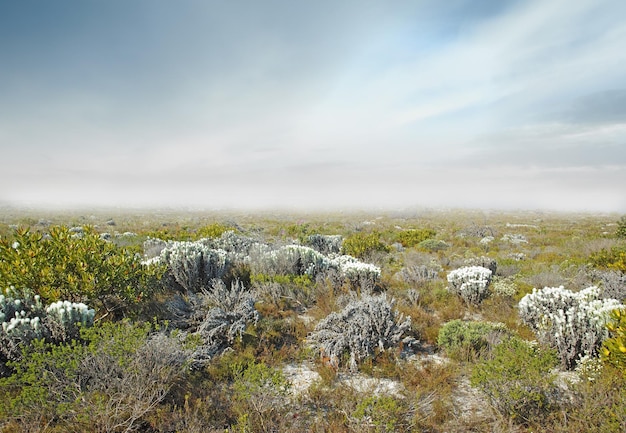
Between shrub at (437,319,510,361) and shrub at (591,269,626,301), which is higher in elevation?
shrub at (591,269,626,301)

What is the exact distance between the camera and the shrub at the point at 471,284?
7.96m

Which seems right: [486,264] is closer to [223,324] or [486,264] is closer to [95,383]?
[223,324]

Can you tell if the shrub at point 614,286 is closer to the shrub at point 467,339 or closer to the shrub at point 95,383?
the shrub at point 467,339

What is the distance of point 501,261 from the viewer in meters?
13.1

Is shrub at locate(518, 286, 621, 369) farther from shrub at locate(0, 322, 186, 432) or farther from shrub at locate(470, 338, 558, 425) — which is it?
shrub at locate(0, 322, 186, 432)

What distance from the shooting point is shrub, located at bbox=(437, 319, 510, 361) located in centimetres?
531

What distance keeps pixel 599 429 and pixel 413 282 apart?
632 centimetres

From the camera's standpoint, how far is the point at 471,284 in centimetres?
796

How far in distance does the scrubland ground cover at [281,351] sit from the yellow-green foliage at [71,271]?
0.9 inches

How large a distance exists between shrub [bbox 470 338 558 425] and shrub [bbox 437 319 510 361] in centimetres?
141

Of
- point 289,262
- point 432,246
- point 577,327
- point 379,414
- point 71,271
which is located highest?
point 71,271

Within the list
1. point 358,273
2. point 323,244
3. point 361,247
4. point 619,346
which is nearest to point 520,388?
point 619,346

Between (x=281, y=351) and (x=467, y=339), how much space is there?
316cm

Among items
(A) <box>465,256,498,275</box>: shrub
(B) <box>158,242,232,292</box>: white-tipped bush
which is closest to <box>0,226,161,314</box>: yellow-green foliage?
(B) <box>158,242,232,292</box>: white-tipped bush
